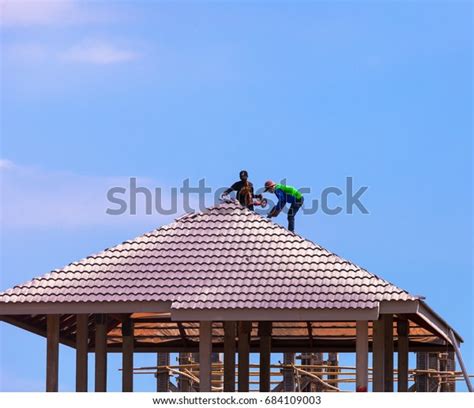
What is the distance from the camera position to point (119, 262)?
30.9 metres

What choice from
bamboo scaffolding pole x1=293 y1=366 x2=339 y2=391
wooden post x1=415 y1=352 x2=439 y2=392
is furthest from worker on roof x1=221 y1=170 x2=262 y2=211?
wooden post x1=415 y1=352 x2=439 y2=392

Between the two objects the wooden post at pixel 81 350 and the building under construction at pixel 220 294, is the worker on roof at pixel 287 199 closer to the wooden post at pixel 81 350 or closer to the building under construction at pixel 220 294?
the building under construction at pixel 220 294

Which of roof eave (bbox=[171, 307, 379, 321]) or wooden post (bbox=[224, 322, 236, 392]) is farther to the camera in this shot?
wooden post (bbox=[224, 322, 236, 392])

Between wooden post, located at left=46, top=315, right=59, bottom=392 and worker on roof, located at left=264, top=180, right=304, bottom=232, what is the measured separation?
21.8 ft

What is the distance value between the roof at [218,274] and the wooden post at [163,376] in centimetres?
1501

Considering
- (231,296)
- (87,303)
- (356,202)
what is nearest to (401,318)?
(356,202)

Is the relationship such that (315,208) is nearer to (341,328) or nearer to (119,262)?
(341,328)

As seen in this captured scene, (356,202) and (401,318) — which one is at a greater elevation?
(356,202)

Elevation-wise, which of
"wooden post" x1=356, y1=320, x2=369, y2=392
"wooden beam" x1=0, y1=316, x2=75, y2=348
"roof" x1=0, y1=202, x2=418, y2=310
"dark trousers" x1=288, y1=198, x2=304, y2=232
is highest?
"dark trousers" x1=288, y1=198, x2=304, y2=232

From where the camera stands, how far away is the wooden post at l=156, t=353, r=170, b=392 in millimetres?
46188

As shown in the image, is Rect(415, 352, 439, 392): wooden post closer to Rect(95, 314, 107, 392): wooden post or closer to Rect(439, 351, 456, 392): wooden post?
Rect(439, 351, 456, 392): wooden post

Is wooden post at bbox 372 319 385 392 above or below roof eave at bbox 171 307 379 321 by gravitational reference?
below

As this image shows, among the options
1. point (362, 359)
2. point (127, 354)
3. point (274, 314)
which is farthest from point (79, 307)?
point (362, 359)
